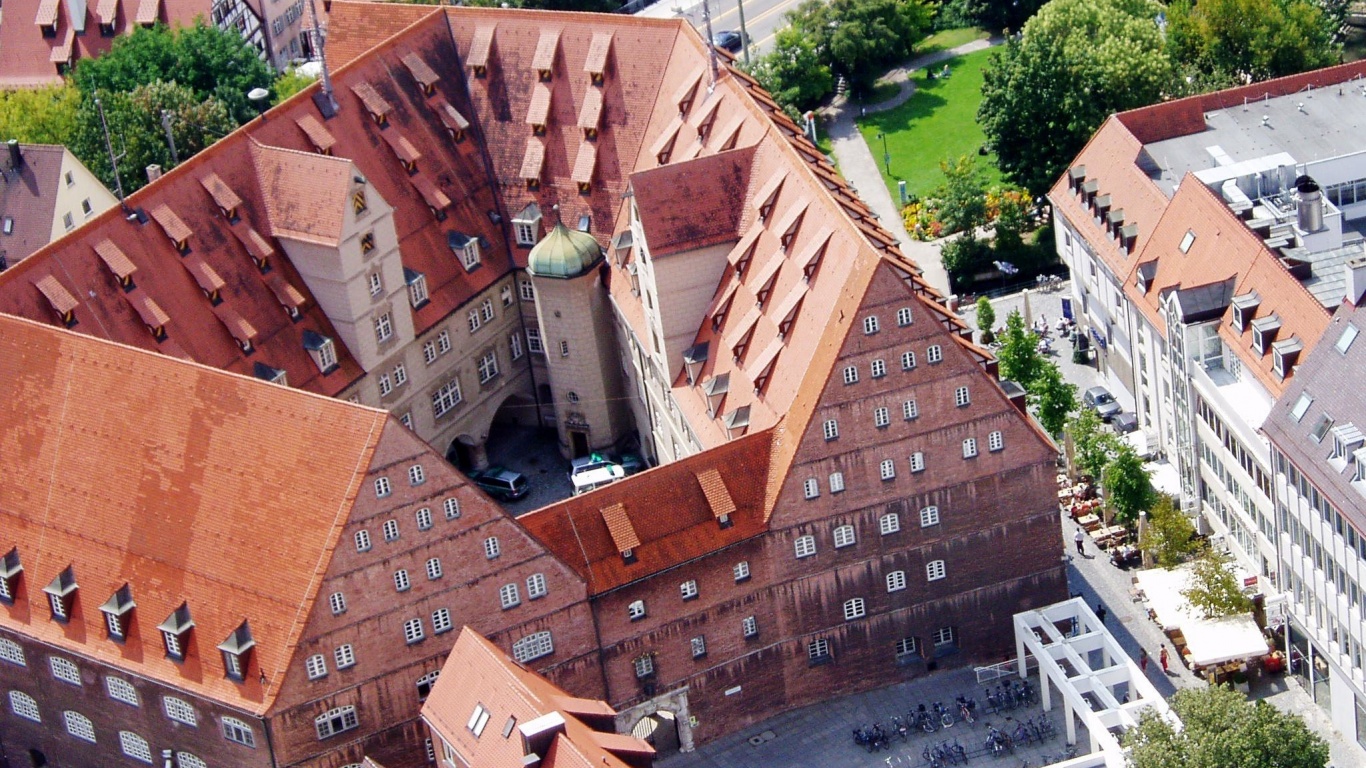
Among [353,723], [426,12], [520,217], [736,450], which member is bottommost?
[353,723]

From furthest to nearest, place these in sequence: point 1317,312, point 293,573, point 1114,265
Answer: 1. point 1114,265
2. point 1317,312
3. point 293,573

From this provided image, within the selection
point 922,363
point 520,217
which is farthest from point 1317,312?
point 520,217

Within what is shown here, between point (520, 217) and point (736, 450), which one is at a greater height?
point (520, 217)

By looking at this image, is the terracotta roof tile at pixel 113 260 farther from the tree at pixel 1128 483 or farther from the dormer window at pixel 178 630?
the tree at pixel 1128 483

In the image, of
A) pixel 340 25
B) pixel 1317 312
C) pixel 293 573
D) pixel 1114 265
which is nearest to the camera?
pixel 293 573

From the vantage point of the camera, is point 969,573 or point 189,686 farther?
point 969,573

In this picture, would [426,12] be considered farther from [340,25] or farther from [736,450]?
[736,450]

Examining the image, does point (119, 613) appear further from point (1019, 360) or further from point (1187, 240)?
point (1187, 240)

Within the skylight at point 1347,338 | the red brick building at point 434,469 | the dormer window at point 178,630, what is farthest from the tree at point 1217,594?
the dormer window at point 178,630
